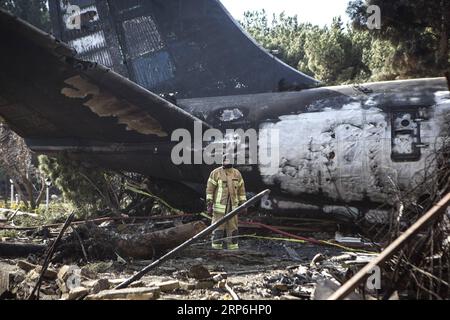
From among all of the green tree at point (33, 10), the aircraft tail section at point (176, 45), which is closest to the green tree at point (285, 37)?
the aircraft tail section at point (176, 45)

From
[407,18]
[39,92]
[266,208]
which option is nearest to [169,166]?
[266,208]

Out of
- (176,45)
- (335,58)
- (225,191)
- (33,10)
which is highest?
(33,10)

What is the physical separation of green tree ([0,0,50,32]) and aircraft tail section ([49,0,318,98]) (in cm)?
2006

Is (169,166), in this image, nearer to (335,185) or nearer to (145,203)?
(145,203)

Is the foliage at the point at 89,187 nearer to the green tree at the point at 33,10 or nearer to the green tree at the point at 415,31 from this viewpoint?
the green tree at the point at 415,31

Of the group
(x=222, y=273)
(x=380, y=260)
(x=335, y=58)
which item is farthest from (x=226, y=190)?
→ (x=335, y=58)

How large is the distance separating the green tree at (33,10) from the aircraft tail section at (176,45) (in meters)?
20.1

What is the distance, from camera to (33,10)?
29.2m

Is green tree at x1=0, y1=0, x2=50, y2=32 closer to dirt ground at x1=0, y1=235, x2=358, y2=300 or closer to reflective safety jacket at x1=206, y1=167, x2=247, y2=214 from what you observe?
reflective safety jacket at x1=206, y1=167, x2=247, y2=214

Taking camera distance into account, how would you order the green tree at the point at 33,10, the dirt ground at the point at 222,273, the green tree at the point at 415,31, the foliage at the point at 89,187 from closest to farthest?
1. the dirt ground at the point at 222,273
2. the foliage at the point at 89,187
3. the green tree at the point at 415,31
4. the green tree at the point at 33,10

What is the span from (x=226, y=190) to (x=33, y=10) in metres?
26.4

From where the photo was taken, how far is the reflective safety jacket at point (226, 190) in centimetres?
748

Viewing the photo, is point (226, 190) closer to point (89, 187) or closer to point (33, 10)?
point (89, 187)

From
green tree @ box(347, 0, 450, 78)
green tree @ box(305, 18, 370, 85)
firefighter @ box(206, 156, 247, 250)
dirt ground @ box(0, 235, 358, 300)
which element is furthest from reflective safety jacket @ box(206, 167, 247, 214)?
green tree @ box(305, 18, 370, 85)
